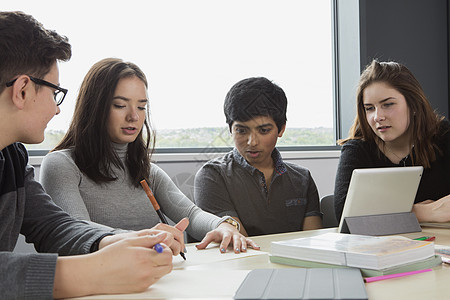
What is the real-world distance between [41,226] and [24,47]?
17.9 inches

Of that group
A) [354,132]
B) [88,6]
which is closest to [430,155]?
[354,132]

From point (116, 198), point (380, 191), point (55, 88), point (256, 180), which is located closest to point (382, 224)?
point (380, 191)

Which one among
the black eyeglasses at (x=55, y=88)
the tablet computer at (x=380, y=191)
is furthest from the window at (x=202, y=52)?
the tablet computer at (x=380, y=191)

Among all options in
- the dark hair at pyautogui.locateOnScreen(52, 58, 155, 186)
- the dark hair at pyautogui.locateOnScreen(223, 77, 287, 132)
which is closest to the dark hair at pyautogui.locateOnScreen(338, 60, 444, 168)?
the dark hair at pyautogui.locateOnScreen(223, 77, 287, 132)

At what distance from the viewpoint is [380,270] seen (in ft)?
2.91

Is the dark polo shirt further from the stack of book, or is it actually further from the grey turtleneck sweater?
the stack of book

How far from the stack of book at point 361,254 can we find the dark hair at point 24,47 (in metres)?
0.71

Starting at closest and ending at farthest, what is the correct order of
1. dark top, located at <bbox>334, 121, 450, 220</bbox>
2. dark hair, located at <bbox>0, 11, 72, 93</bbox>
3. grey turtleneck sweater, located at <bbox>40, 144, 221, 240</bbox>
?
dark hair, located at <bbox>0, 11, 72, 93</bbox> → grey turtleneck sweater, located at <bbox>40, 144, 221, 240</bbox> → dark top, located at <bbox>334, 121, 450, 220</bbox>

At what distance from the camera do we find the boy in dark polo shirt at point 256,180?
1970 mm

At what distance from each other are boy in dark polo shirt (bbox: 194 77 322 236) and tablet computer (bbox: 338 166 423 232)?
0.54 m

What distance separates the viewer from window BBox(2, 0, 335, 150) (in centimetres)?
262

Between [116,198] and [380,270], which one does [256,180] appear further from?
[380,270]

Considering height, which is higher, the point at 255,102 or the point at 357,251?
the point at 255,102

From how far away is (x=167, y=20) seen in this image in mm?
2906
